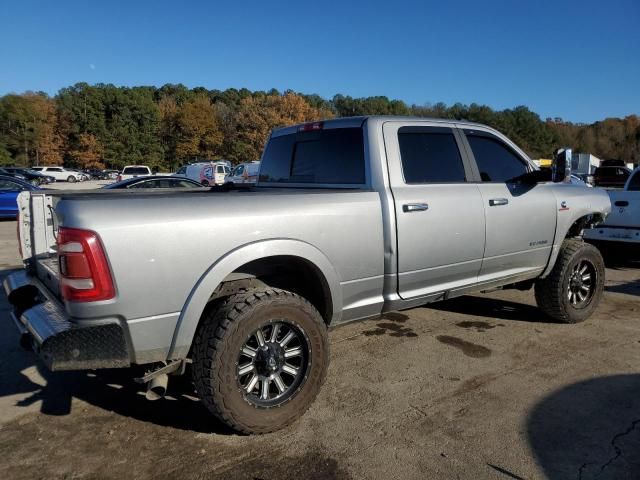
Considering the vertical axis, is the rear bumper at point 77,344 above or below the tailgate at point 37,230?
below

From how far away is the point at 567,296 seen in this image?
16.5 ft

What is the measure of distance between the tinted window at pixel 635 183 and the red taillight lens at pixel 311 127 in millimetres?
6277

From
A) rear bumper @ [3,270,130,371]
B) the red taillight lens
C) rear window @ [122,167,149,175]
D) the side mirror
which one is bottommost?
rear bumper @ [3,270,130,371]

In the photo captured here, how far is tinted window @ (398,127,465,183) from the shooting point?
3.84 metres

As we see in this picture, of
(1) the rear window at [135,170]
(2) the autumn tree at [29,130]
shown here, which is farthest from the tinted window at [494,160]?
(2) the autumn tree at [29,130]

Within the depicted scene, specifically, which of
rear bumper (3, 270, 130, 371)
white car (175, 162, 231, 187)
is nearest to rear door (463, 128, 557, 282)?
rear bumper (3, 270, 130, 371)

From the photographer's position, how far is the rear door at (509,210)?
4.24 m

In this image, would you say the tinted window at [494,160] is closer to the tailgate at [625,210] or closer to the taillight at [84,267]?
the taillight at [84,267]

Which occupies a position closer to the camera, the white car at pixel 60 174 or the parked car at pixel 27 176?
the parked car at pixel 27 176

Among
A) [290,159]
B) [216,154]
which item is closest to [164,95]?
[216,154]

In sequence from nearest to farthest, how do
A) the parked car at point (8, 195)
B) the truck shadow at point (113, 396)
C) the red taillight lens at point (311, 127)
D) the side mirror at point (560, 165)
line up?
the truck shadow at point (113, 396) → the red taillight lens at point (311, 127) → the side mirror at point (560, 165) → the parked car at point (8, 195)

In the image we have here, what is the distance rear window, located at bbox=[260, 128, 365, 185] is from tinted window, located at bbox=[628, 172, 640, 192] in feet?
20.6

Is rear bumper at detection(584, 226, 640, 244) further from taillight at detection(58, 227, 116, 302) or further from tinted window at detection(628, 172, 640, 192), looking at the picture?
taillight at detection(58, 227, 116, 302)

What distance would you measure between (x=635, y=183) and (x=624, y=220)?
738 mm
